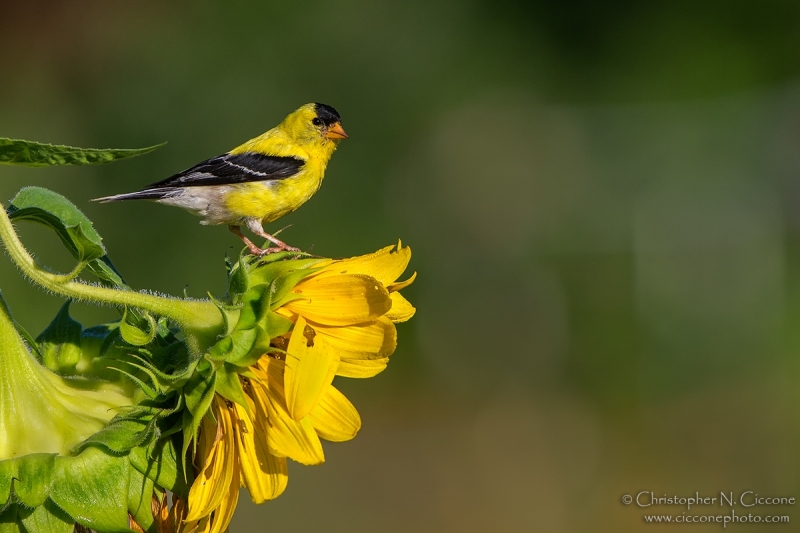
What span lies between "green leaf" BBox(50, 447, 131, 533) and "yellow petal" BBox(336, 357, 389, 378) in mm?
224

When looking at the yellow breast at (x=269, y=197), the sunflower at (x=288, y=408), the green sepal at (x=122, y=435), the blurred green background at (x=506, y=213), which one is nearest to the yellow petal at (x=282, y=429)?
the sunflower at (x=288, y=408)

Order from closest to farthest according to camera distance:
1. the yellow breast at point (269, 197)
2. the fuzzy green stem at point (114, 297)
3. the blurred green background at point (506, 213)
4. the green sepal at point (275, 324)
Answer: the fuzzy green stem at point (114, 297)
the green sepal at point (275, 324)
the yellow breast at point (269, 197)
the blurred green background at point (506, 213)

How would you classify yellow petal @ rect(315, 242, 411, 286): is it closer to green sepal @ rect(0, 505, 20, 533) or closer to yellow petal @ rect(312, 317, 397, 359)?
yellow petal @ rect(312, 317, 397, 359)

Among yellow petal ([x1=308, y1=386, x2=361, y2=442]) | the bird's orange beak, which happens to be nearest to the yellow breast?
the bird's orange beak

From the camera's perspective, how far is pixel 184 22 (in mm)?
6500

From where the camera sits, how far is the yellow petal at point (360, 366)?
0.93 meters

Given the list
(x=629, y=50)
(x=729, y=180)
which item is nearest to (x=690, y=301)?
(x=729, y=180)

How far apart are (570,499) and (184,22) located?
4.20 metres

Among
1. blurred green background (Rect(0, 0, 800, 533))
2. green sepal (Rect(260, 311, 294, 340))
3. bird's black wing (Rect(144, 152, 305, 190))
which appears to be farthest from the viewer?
blurred green background (Rect(0, 0, 800, 533))

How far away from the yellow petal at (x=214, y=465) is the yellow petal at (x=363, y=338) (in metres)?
0.12

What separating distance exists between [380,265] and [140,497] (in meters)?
0.32

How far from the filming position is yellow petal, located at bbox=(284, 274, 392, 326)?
91 centimetres

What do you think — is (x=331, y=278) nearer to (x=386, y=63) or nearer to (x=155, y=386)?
(x=155, y=386)

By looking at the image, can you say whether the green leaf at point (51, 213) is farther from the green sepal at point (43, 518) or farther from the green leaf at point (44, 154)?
the green sepal at point (43, 518)
